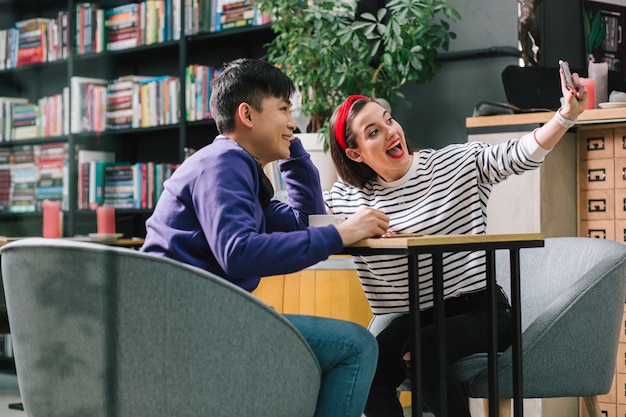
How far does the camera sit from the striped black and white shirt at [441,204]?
2.12 metres

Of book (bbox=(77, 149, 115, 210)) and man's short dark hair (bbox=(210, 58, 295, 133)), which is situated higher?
man's short dark hair (bbox=(210, 58, 295, 133))

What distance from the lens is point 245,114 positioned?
1856mm

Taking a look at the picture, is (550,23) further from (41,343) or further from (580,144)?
(41,343)

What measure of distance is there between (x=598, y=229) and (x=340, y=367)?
1.80m

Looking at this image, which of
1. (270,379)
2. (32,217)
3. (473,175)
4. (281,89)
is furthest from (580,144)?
(32,217)

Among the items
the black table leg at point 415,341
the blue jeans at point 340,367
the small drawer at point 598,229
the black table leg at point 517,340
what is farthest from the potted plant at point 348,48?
the blue jeans at point 340,367

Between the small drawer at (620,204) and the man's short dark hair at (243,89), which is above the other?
the man's short dark hair at (243,89)

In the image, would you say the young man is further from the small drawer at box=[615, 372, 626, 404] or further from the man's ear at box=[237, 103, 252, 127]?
the small drawer at box=[615, 372, 626, 404]

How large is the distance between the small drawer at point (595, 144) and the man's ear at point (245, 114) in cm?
167

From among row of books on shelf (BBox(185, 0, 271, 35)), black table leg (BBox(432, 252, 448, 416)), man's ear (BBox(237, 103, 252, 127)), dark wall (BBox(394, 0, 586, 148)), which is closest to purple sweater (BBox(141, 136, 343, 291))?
man's ear (BBox(237, 103, 252, 127))

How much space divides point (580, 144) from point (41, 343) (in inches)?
88.8

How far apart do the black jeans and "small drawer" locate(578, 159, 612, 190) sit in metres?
1.07

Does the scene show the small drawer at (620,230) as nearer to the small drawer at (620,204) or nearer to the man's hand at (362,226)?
the small drawer at (620,204)

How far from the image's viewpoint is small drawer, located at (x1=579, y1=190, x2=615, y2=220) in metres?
3.06
